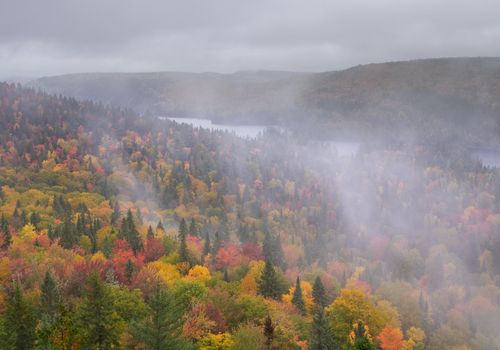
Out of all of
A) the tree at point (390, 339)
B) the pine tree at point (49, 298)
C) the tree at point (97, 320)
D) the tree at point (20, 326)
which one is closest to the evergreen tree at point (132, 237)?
the pine tree at point (49, 298)

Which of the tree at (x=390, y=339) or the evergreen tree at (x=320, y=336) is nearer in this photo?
the evergreen tree at (x=320, y=336)

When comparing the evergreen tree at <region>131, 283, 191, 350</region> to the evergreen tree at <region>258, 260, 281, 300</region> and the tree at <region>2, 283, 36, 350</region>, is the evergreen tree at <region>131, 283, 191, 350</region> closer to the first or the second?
the tree at <region>2, 283, 36, 350</region>

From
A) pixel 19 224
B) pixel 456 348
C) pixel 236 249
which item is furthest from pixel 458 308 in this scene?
pixel 19 224

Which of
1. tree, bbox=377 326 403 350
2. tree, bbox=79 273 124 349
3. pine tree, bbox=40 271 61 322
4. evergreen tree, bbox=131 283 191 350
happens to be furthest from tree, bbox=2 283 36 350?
tree, bbox=377 326 403 350

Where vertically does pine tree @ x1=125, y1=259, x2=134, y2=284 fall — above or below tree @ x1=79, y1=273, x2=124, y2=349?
below

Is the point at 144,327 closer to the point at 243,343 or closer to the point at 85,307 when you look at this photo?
the point at 85,307

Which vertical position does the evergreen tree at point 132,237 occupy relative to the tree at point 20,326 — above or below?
below

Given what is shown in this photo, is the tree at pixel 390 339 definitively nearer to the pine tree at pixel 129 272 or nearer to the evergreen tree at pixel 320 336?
the evergreen tree at pixel 320 336

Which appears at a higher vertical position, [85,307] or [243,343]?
[85,307]

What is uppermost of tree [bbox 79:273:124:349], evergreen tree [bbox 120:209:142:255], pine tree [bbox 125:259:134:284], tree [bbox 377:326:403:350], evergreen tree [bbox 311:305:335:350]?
tree [bbox 79:273:124:349]
